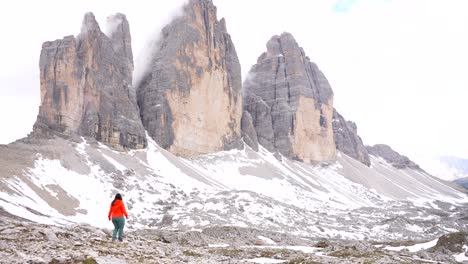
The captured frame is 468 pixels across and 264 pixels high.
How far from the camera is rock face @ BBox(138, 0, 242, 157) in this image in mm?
139000

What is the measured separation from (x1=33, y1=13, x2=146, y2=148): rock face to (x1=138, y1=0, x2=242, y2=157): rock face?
12.4 meters

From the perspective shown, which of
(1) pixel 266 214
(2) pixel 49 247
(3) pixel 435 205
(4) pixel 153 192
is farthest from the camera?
(3) pixel 435 205

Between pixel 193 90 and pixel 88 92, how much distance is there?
3801cm

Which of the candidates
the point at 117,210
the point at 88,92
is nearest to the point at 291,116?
the point at 88,92

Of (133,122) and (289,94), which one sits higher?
(289,94)

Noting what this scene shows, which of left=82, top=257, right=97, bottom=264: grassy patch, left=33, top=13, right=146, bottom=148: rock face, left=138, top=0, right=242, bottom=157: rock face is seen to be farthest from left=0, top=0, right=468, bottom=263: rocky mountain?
left=138, top=0, right=242, bottom=157: rock face

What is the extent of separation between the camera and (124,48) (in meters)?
133

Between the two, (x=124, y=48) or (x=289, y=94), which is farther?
(x=289, y=94)

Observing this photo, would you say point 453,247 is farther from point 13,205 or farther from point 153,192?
point 153,192

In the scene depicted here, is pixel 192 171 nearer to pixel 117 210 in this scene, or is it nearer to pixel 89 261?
pixel 117 210

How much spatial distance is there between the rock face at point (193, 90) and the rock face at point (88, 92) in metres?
12.4

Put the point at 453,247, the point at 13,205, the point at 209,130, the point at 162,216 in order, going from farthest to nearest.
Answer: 1. the point at 209,130
2. the point at 162,216
3. the point at 13,205
4. the point at 453,247

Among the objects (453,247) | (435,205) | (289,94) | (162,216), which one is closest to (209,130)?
(289,94)

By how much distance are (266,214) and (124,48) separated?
6976 cm
